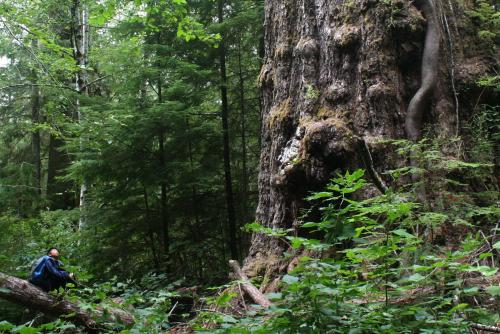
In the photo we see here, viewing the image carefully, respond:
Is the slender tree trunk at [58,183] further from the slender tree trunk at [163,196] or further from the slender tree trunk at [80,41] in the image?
the slender tree trunk at [163,196]

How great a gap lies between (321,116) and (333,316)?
335 centimetres

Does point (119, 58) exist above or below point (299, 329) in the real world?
above

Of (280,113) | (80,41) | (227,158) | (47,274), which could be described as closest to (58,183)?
(80,41)

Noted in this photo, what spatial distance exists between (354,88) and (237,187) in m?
6.39

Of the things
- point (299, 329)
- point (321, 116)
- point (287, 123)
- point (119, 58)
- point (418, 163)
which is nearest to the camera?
point (299, 329)

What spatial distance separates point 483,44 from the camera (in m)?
5.45

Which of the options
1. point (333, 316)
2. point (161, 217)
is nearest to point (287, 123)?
point (333, 316)

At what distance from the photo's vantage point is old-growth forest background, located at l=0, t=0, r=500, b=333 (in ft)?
8.25

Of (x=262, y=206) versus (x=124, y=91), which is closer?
(x=262, y=206)

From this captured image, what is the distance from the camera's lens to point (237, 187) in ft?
36.5

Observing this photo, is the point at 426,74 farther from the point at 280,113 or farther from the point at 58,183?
the point at 58,183

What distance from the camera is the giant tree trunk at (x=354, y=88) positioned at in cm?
487

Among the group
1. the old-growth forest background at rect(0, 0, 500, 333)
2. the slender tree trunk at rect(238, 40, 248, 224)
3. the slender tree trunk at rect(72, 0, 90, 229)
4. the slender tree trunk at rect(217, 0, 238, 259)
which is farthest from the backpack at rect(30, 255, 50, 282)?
the slender tree trunk at rect(72, 0, 90, 229)

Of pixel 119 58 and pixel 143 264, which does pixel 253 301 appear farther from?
pixel 119 58
